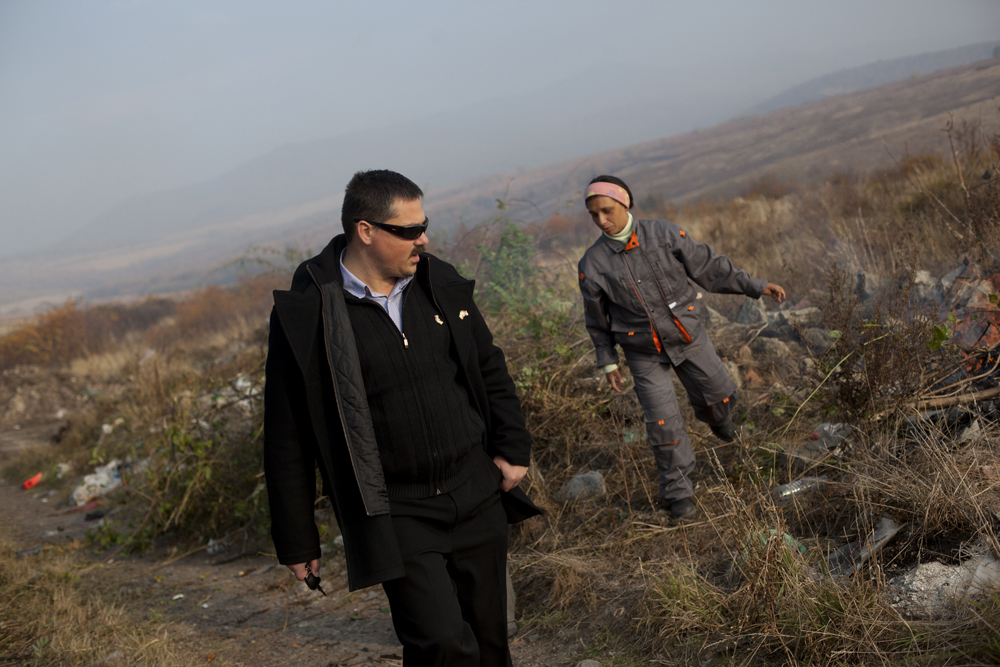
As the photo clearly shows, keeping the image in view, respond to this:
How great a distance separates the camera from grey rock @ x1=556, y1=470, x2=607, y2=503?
408 centimetres

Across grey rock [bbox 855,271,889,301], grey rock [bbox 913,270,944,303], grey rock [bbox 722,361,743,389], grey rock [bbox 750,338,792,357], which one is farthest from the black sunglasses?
grey rock [bbox 855,271,889,301]

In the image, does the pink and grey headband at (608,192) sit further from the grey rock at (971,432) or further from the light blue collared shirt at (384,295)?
the grey rock at (971,432)

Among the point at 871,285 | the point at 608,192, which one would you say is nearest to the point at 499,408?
the point at 608,192

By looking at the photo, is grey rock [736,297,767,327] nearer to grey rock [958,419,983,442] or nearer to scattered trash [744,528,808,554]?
grey rock [958,419,983,442]

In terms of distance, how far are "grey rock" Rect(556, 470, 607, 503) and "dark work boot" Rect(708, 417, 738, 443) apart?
0.78 metres

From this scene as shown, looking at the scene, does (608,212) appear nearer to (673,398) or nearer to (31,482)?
(673,398)

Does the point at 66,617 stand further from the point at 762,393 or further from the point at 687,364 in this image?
the point at 762,393

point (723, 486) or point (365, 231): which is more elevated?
point (365, 231)

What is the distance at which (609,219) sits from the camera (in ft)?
11.3

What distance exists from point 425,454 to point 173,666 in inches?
75.7

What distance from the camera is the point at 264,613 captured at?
13.2ft

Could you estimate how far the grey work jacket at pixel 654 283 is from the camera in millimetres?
3469

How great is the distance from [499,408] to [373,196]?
2.95 feet

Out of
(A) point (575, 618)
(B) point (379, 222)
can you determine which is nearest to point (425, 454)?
(B) point (379, 222)
